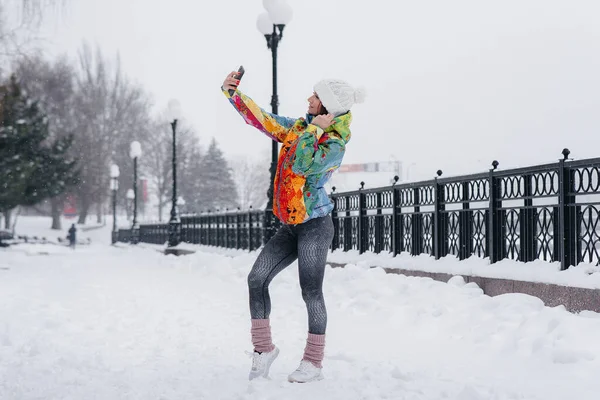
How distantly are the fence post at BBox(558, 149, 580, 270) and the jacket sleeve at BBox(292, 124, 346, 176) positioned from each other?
3.42 metres

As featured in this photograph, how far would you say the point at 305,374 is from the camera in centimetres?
464

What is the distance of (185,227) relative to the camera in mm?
29000

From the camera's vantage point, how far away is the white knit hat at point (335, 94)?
4.55m

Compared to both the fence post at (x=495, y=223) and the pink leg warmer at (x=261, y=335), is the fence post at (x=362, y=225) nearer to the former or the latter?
the fence post at (x=495, y=223)

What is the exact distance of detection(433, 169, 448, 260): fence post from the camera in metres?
9.71

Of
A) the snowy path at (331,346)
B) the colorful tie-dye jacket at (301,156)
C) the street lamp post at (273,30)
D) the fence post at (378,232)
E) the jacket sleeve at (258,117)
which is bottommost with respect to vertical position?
the snowy path at (331,346)

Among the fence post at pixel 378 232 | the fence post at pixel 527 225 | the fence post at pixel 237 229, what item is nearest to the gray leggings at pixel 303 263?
the fence post at pixel 527 225

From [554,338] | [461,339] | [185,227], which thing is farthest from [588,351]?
[185,227]

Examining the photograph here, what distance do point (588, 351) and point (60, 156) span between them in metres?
45.1

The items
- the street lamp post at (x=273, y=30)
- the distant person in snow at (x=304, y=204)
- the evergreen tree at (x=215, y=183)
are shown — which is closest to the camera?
the distant person in snow at (x=304, y=204)

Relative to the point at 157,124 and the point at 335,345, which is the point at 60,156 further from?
the point at 335,345

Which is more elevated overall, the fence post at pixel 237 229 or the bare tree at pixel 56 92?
the bare tree at pixel 56 92

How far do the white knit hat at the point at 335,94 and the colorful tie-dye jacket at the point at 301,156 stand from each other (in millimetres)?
62

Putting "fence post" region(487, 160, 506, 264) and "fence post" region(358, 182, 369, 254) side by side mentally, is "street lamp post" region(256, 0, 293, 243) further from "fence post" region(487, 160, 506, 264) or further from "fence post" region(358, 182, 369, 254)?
"fence post" region(487, 160, 506, 264)
